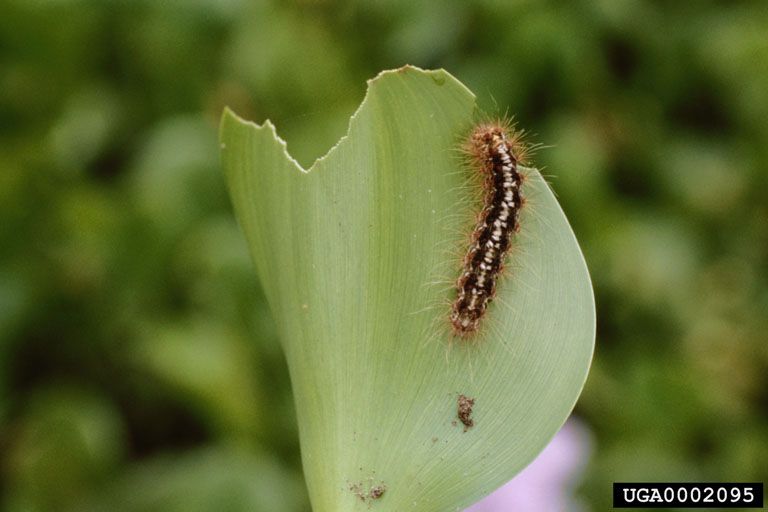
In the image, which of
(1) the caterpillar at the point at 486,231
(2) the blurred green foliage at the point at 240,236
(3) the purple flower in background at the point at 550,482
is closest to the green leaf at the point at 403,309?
(1) the caterpillar at the point at 486,231

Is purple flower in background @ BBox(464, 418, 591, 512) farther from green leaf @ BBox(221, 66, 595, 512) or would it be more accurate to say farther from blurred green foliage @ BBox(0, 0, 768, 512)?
green leaf @ BBox(221, 66, 595, 512)

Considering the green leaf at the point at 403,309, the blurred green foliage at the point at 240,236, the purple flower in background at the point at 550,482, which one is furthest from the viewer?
the blurred green foliage at the point at 240,236

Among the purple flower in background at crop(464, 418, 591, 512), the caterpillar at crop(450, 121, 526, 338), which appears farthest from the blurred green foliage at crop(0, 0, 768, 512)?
the caterpillar at crop(450, 121, 526, 338)

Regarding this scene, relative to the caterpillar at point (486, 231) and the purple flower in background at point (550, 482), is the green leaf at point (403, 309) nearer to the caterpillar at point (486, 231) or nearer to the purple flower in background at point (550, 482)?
the caterpillar at point (486, 231)

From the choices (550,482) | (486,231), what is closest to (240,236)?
(550,482)

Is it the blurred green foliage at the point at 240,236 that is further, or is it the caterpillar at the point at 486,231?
the blurred green foliage at the point at 240,236

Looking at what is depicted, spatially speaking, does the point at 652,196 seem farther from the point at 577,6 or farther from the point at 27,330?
the point at 27,330

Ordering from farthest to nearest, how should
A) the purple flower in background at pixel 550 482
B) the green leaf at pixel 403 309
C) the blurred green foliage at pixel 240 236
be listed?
the blurred green foliage at pixel 240 236, the purple flower in background at pixel 550 482, the green leaf at pixel 403 309
